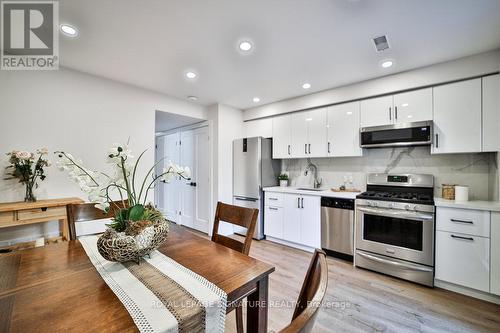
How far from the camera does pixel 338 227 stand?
2811 mm

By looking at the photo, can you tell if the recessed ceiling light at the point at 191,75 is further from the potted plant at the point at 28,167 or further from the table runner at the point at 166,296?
the table runner at the point at 166,296

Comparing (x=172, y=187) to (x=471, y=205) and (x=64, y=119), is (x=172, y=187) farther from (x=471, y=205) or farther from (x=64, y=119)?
(x=471, y=205)

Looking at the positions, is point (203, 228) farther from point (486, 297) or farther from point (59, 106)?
point (486, 297)

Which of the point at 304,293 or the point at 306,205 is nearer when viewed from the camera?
the point at 304,293

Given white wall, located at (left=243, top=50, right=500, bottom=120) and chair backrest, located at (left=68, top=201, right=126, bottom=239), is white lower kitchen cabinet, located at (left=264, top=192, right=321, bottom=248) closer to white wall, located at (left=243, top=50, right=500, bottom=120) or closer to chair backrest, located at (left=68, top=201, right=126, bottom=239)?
white wall, located at (left=243, top=50, right=500, bottom=120)

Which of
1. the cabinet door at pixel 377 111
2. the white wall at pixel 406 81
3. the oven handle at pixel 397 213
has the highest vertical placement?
the white wall at pixel 406 81

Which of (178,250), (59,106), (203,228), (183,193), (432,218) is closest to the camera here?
(178,250)

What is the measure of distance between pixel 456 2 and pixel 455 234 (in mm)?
2036

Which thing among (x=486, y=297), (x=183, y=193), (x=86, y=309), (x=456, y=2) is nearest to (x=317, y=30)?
(x=456, y=2)

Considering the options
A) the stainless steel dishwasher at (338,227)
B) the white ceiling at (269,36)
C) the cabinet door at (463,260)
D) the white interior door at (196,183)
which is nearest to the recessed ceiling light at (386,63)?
the white ceiling at (269,36)

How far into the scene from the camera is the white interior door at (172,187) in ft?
15.6

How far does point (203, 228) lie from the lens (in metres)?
4.05

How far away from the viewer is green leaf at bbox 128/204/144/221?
0.99 meters

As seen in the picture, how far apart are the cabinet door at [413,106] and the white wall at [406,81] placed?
9 centimetres
